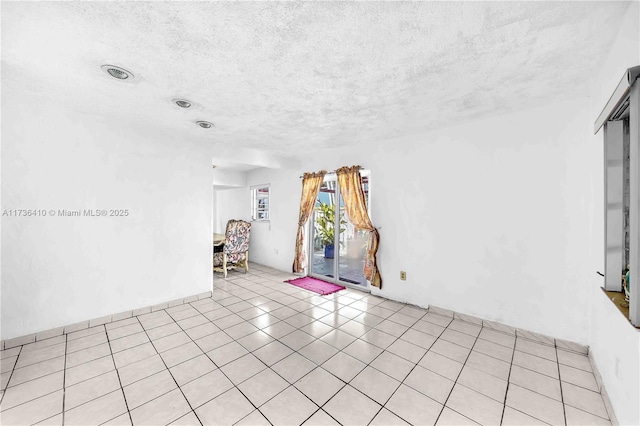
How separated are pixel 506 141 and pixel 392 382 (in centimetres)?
270

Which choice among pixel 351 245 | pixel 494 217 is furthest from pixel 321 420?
pixel 351 245

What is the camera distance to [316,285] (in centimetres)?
455

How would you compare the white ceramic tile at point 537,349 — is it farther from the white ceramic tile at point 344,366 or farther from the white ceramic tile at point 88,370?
the white ceramic tile at point 88,370

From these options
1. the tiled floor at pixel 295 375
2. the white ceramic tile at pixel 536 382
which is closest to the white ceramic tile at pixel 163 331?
the tiled floor at pixel 295 375

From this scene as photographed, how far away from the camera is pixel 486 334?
277 cm

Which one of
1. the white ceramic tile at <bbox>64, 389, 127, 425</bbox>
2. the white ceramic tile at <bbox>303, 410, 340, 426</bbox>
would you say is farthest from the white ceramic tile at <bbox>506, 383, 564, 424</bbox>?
the white ceramic tile at <bbox>64, 389, 127, 425</bbox>

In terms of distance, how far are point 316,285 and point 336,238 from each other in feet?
3.00

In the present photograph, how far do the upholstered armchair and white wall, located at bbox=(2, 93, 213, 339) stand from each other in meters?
1.19

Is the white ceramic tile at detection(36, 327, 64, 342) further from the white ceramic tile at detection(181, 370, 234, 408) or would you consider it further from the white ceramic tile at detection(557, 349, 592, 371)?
the white ceramic tile at detection(557, 349, 592, 371)

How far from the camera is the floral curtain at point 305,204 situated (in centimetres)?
475

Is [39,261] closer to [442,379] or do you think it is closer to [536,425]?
[442,379]

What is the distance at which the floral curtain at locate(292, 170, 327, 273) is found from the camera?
4754 mm

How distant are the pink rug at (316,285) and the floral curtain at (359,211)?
2.31ft

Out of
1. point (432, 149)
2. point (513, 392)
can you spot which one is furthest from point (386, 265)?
point (513, 392)
